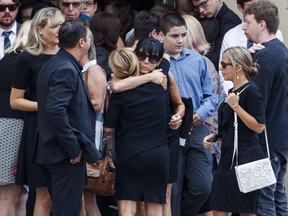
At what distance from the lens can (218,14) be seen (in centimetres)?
971

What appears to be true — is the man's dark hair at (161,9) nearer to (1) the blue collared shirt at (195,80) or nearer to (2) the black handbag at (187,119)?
(1) the blue collared shirt at (195,80)

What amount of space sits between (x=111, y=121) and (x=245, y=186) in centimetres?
119

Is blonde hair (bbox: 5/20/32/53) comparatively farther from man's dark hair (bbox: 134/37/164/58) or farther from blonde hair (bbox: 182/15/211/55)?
blonde hair (bbox: 182/15/211/55)

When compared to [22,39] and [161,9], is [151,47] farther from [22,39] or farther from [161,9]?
[161,9]

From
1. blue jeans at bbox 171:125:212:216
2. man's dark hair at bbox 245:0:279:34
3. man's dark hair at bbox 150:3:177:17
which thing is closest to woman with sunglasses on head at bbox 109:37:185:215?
blue jeans at bbox 171:125:212:216

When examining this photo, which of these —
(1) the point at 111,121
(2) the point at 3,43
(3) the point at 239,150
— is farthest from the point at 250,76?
(2) the point at 3,43

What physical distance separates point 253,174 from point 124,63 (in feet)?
4.49

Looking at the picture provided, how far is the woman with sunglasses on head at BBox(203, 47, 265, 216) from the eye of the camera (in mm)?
7520

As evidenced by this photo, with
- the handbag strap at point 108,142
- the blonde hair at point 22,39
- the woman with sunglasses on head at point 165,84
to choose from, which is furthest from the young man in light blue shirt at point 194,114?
the blonde hair at point 22,39

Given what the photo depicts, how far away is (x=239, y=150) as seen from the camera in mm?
7559

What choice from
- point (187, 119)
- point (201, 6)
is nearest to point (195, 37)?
point (201, 6)

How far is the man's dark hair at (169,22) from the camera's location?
27.4 ft

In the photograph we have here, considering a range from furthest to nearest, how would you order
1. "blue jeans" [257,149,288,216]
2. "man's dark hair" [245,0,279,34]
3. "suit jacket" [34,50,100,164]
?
"man's dark hair" [245,0,279,34]
"blue jeans" [257,149,288,216]
"suit jacket" [34,50,100,164]

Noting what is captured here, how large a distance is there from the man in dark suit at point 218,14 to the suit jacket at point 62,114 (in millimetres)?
2585
